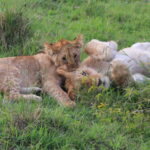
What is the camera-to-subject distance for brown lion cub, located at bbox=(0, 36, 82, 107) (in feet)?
16.6

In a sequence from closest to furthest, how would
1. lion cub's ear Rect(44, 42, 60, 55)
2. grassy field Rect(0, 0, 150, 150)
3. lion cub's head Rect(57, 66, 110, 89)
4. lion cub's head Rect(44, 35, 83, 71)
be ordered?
grassy field Rect(0, 0, 150, 150), lion cub's head Rect(57, 66, 110, 89), lion cub's head Rect(44, 35, 83, 71), lion cub's ear Rect(44, 42, 60, 55)

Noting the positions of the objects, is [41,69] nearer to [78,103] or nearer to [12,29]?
[78,103]

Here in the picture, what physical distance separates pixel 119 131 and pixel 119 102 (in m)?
0.67

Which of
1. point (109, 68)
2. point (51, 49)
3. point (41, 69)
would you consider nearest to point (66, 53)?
point (51, 49)

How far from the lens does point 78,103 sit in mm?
4902

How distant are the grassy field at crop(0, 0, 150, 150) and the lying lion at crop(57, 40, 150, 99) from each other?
149mm

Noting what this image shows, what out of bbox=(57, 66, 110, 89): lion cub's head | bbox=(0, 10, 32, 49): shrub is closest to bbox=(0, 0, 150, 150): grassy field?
bbox=(0, 10, 32, 49): shrub

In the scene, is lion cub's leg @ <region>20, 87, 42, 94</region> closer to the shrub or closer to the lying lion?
the lying lion

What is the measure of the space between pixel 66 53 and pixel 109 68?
1.94 feet

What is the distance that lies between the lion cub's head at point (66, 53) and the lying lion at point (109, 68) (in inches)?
3.9

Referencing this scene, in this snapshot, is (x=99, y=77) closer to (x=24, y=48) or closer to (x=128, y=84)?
(x=128, y=84)

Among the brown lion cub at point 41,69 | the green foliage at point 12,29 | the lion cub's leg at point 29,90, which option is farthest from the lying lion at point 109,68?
the green foliage at point 12,29

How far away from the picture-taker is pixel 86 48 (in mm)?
5883

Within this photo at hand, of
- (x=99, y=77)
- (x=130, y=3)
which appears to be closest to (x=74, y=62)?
(x=99, y=77)
